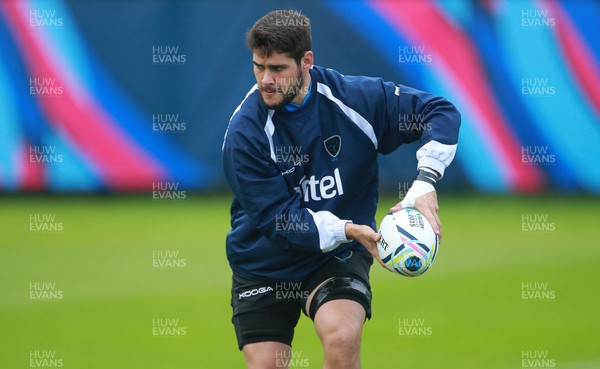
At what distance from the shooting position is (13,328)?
28.5 feet

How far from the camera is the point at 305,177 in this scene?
5797 millimetres

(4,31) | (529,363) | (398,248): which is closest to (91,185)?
(4,31)

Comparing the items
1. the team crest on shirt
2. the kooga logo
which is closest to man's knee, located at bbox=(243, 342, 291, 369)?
the kooga logo

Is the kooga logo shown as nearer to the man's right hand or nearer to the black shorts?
the black shorts

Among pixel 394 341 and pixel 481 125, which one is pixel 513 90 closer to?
pixel 481 125

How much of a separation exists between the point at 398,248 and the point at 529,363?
8.61 feet

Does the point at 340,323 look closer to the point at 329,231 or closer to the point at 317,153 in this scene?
the point at 329,231

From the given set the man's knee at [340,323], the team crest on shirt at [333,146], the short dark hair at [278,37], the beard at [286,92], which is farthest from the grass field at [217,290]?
the short dark hair at [278,37]

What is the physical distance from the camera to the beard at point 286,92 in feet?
18.4

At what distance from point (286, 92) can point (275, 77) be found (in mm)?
108

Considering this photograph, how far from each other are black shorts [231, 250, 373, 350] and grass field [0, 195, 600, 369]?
67.5 inches

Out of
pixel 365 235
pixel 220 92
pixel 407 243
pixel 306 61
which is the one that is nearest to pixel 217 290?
pixel 306 61

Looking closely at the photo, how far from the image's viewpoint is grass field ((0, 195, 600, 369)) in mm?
7855

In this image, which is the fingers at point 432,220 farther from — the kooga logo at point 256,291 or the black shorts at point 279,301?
the kooga logo at point 256,291
